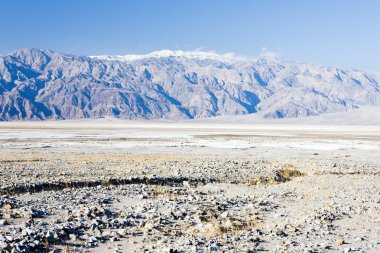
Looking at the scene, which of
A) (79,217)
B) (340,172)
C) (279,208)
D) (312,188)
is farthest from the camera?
(340,172)

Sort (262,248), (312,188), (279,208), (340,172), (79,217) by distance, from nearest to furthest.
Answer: (262,248) < (79,217) < (279,208) < (312,188) < (340,172)

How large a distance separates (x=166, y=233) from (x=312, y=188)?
443 inches

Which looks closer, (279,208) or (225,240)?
(225,240)

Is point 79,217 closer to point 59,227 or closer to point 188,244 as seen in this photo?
point 59,227

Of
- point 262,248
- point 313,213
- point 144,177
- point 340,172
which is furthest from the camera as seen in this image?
point 340,172

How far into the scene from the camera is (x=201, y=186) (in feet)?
79.2

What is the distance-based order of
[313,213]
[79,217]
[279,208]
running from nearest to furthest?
1. [79,217]
2. [313,213]
3. [279,208]

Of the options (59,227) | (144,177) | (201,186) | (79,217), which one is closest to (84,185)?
(144,177)

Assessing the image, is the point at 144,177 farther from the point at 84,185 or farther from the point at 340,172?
the point at 340,172

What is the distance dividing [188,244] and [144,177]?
13.5 meters

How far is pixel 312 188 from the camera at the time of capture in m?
23.2

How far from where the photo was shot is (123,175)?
27.3 m

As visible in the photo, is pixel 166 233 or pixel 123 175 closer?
pixel 166 233

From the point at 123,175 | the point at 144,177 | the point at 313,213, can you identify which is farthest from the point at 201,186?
the point at 313,213
